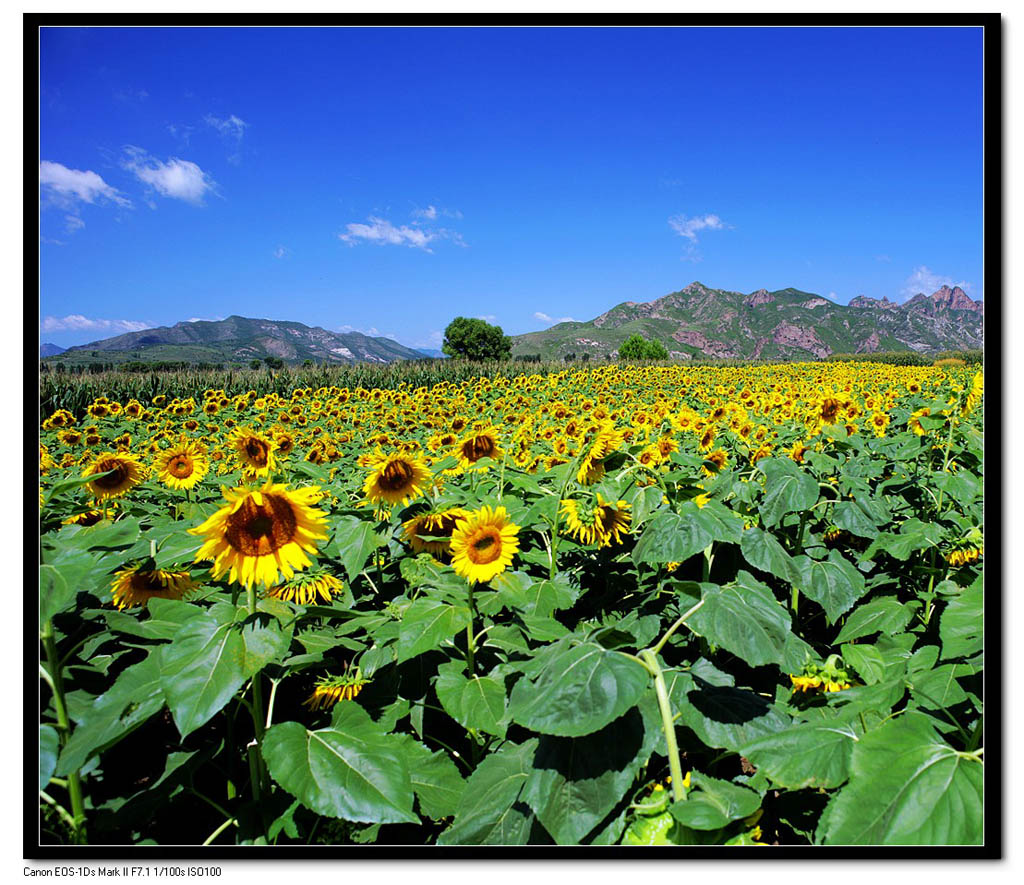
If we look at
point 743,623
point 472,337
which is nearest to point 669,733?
point 743,623

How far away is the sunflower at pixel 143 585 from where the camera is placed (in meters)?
1.72

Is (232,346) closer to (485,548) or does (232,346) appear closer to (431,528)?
(431,528)

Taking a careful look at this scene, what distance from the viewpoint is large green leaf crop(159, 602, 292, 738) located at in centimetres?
113

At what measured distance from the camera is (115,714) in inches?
47.5

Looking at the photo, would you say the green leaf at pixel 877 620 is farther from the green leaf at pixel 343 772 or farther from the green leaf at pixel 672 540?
the green leaf at pixel 343 772

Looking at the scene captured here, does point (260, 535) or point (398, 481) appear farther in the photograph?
point (398, 481)

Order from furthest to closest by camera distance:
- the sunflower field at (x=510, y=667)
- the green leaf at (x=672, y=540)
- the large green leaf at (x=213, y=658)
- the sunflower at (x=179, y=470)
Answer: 1. the sunflower at (x=179, y=470)
2. the green leaf at (x=672, y=540)
3. the large green leaf at (x=213, y=658)
4. the sunflower field at (x=510, y=667)

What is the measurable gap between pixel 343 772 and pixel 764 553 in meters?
1.34

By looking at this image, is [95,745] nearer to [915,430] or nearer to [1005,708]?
[1005,708]

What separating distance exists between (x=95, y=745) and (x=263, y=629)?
0.35m

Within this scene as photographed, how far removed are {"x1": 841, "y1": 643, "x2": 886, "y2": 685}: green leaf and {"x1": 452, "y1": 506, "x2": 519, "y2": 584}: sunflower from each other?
102 cm

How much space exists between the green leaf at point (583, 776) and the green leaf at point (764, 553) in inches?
38.4

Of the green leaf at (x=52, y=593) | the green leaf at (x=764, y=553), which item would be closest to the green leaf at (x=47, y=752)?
the green leaf at (x=52, y=593)

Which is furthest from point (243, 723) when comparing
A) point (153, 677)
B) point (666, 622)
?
point (666, 622)
